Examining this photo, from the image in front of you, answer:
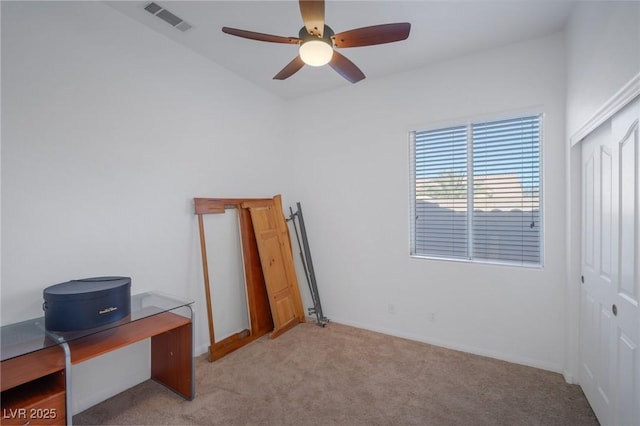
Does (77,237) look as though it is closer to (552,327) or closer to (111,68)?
(111,68)

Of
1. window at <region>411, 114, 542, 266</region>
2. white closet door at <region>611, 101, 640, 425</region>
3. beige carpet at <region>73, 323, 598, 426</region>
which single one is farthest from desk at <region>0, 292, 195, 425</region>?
white closet door at <region>611, 101, 640, 425</region>

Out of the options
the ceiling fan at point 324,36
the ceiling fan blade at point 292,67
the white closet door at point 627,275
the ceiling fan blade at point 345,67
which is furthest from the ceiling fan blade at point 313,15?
the white closet door at point 627,275

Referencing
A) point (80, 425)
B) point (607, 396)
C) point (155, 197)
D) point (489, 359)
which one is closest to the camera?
point (607, 396)

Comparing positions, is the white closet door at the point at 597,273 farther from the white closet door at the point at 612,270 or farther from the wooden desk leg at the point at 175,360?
the wooden desk leg at the point at 175,360

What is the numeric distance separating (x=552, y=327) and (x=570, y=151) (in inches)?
57.9

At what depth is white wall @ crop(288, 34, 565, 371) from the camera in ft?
8.50

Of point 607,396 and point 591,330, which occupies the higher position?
point 591,330

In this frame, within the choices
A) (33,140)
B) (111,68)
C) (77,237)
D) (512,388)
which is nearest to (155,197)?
(77,237)

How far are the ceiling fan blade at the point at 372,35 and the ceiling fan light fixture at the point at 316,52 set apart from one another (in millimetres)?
89

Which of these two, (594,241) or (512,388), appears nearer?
(594,241)

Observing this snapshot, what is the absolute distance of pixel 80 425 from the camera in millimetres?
1996

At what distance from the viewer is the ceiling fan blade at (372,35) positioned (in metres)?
1.72

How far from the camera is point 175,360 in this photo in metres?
2.35

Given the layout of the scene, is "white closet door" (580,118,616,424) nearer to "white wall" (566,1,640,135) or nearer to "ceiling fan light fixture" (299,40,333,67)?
"white wall" (566,1,640,135)
